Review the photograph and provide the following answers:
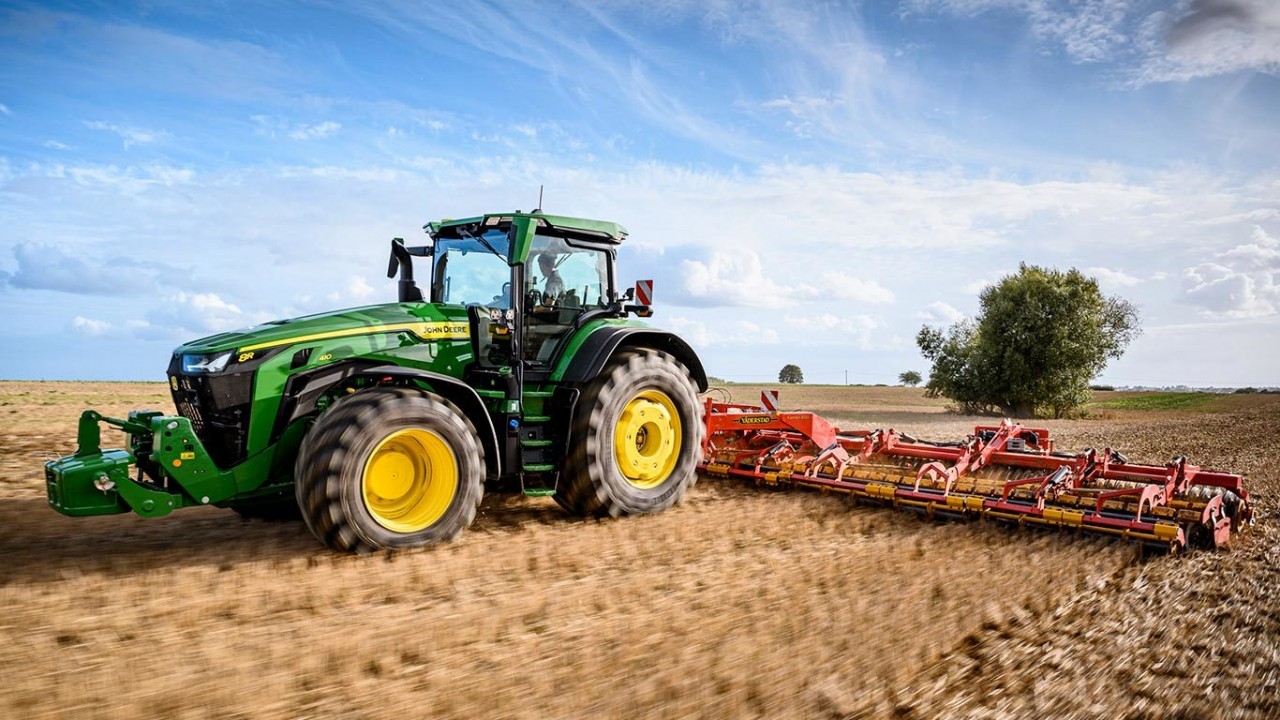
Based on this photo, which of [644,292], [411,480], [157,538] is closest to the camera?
[411,480]

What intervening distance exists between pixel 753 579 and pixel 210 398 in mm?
3878

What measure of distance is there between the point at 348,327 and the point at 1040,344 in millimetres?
29220

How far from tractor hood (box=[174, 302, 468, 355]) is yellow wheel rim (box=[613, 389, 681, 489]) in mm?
1577

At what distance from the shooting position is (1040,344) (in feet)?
97.0

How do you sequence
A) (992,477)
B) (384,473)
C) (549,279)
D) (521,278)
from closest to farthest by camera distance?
(384,473)
(521,278)
(549,279)
(992,477)

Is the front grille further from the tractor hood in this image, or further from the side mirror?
the side mirror

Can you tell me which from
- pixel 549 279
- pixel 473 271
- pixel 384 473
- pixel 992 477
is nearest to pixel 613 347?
pixel 549 279

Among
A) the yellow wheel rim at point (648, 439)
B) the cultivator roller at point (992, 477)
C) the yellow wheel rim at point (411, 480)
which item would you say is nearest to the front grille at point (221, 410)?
the yellow wheel rim at point (411, 480)

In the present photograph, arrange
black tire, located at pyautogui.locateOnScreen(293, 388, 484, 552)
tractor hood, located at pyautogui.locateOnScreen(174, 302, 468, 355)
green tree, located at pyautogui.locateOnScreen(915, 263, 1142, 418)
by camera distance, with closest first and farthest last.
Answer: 1. black tire, located at pyautogui.locateOnScreen(293, 388, 484, 552)
2. tractor hood, located at pyautogui.locateOnScreen(174, 302, 468, 355)
3. green tree, located at pyautogui.locateOnScreen(915, 263, 1142, 418)

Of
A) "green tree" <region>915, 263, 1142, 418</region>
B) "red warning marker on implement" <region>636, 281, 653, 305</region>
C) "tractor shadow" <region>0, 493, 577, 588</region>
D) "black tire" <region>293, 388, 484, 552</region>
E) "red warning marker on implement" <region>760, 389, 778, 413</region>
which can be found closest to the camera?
"black tire" <region>293, 388, 484, 552</region>

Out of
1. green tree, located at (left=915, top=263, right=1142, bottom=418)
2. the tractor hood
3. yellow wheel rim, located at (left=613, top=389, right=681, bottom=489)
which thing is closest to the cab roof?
the tractor hood

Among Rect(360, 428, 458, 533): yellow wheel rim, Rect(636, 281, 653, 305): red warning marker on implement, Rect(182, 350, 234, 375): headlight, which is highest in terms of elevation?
Rect(636, 281, 653, 305): red warning marker on implement

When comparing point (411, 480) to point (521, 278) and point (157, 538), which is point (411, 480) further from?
point (157, 538)

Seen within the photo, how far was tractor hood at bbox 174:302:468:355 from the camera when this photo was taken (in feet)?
18.3
